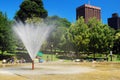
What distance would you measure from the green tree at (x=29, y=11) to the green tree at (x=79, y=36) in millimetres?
14562

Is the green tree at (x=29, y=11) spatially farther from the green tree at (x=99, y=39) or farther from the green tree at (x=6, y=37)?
the green tree at (x=6, y=37)

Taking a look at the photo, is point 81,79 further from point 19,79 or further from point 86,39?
point 86,39

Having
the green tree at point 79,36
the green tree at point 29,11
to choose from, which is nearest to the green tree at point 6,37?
the green tree at point 79,36

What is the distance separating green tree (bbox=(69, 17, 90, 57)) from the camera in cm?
6322

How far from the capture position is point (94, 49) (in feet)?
217

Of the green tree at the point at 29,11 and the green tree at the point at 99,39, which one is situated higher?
the green tree at the point at 29,11

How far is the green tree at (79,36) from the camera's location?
207ft

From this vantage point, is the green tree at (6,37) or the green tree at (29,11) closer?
the green tree at (6,37)

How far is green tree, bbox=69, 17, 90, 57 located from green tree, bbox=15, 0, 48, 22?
14562mm

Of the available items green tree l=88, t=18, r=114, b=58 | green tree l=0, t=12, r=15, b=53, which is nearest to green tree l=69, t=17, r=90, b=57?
green tree l=88, t=18, r=114, b=58

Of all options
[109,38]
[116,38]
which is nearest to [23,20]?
[109,38]

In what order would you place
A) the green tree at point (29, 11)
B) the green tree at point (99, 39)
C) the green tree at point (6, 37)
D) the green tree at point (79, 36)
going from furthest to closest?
the green tree at point (29, 11)
the green tree at point (99, 39)
the green tree at point (79, 36)
the green tree at point (6, 37)

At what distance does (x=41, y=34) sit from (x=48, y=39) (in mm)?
36103

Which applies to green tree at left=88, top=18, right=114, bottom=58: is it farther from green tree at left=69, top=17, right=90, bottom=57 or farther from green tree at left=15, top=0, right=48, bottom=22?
green tree at left=15, top=0, right=48, bottom=22
